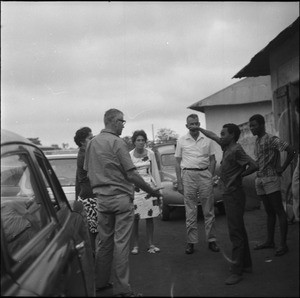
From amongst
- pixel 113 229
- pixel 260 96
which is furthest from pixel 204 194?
pixel 260 96

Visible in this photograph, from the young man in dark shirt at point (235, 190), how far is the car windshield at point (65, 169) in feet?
10.8

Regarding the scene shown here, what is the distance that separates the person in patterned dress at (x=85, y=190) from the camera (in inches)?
213

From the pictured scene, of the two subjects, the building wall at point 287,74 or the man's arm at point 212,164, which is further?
the building wall at point 287,74

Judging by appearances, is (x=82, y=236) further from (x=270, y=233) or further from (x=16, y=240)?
(x=270, y=233)

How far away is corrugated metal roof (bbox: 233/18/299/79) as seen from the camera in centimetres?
647

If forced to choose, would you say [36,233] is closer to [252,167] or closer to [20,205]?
[20,205]

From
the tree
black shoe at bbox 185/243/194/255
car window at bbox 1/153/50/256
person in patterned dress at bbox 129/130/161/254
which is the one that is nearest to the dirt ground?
black shoe at bbox 185/243/194/255

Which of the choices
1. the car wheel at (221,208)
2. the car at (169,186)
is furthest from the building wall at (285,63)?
the car wheel at (221,208)

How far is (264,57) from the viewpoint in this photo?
8.76 metres

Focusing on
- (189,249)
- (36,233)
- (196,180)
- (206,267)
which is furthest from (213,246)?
(36,233)

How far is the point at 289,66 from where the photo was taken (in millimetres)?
7910

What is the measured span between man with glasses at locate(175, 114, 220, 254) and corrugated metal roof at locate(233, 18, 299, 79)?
192cm

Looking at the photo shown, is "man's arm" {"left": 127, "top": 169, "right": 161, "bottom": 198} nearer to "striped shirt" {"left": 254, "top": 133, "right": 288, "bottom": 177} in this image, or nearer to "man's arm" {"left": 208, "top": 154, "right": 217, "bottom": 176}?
"striped shirt" {"left": 254, "top": 133, "right": 288, "bottom": 177}

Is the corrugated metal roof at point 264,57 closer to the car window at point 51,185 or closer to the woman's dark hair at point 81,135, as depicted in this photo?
the woman's dark hair at point 81,135
